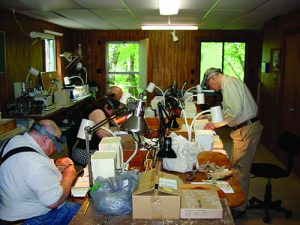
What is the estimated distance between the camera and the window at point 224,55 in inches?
361

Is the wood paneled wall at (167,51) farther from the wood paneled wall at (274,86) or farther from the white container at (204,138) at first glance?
the white container at (204,138)

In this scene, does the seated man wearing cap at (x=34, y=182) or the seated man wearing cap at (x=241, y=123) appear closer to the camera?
the seated man wearing cap at (x=34, y=182)

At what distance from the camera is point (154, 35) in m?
9.10

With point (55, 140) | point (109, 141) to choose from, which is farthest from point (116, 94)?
point (55, 140)

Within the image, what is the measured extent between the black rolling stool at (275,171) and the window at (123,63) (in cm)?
583

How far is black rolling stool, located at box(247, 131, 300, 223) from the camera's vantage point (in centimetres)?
383

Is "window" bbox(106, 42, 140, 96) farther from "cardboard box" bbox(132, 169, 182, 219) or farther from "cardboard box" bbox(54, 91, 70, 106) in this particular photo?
"cardboard box" bbox(132, 169, 182, 219)

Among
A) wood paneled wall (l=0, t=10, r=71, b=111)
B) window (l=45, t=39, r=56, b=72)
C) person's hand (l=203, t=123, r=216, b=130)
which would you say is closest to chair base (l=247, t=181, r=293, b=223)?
person's hand (l=203, t=123, r=216, b=130)

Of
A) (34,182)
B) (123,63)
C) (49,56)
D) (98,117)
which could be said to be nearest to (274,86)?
(98,117)

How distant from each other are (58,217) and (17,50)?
13.9 ft

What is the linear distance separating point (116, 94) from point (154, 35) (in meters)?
4.39

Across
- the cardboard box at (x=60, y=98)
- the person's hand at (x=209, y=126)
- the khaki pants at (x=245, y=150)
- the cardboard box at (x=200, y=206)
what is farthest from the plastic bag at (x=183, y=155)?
the cardboard box at (x=60, y=98)

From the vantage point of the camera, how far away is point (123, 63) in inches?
371

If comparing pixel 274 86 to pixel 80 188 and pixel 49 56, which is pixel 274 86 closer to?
pixel 49 56
